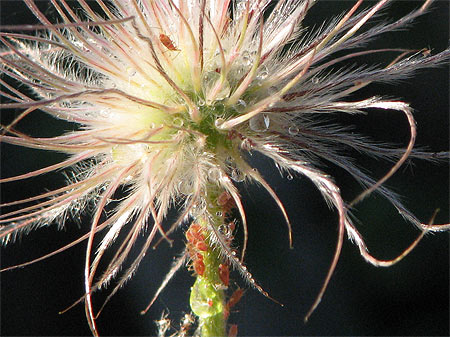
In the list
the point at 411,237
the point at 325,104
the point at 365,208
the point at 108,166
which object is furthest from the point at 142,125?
the point at 411,237

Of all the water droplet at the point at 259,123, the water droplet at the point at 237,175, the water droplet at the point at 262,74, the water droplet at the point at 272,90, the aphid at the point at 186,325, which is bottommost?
the aphid at the point at 186,325

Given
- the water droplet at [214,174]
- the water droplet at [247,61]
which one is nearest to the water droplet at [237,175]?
the water droplet at [214,174]

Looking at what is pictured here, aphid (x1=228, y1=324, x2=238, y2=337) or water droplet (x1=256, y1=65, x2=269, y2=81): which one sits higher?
water droplet (x1=256, y1=65, x2=269, y2=81)

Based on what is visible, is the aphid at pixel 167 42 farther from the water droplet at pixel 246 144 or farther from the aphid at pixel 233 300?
the aphid at pixel 233 300

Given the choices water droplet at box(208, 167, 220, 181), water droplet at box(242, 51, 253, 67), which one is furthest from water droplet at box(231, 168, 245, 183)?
water droplet at box(242, 51, 253, 67)

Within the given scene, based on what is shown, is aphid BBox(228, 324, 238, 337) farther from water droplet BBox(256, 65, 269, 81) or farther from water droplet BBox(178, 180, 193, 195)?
water droplet BBox(256, 65, 269, 81)

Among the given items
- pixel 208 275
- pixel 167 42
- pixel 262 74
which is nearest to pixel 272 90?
pixel 262 74

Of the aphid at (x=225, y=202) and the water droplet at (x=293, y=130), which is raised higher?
the water droplet at (x=293, y=130)

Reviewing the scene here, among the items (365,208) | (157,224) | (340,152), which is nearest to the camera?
(157,224)

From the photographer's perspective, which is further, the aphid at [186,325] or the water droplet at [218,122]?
the aphid at [186,325]

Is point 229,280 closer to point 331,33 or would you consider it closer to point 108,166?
point 108,166

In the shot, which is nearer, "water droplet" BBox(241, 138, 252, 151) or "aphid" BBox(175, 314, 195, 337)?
"water droplet" BBox(241, 138, 252, 151)
